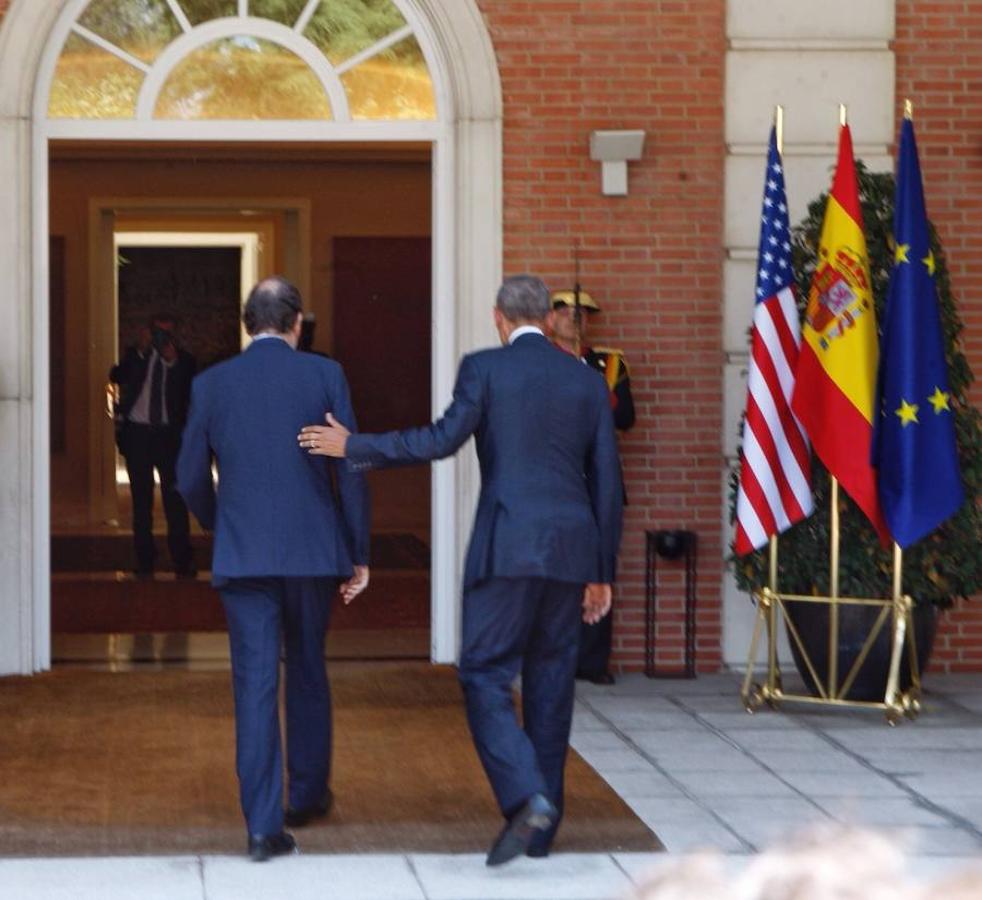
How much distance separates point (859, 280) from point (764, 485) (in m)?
0.92

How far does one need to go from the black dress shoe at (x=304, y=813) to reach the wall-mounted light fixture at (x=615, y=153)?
3.99 metres

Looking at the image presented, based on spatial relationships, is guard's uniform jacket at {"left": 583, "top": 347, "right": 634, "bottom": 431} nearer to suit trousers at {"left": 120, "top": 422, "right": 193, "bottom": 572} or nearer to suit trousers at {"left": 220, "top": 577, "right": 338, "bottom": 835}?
suit trousers at {"left": 220, "top": 577, "right": 338, "bottom": 835}

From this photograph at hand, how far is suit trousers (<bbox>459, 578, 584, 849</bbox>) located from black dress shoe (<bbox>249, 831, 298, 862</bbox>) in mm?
583

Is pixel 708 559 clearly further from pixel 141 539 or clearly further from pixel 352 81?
pixel 141 539

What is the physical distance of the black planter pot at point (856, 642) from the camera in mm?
7664

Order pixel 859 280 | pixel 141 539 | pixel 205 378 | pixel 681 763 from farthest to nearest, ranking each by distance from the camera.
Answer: pixel 141 539, pixel 859 280, pixel 681 763, pixel 205 378

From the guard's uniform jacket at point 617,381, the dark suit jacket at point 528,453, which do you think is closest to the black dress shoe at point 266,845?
the dark suit jacket at point 528,453

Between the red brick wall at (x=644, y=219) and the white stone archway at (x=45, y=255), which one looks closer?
the white stone archway at (x=45, y=255)

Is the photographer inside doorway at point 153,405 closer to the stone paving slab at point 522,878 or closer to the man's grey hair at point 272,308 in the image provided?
the man's grey hair at point 272,308

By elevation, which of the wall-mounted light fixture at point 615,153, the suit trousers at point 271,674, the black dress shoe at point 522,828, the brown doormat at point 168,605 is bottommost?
the brown doormat at point 168,605

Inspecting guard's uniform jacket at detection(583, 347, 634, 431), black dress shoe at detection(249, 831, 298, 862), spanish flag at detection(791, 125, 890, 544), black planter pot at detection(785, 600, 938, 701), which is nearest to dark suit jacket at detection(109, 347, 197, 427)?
guard's uniform jacket at detection(583, 347, 634, 431)

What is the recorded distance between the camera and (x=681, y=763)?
6.50 meters

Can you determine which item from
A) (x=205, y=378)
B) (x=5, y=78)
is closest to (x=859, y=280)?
(x=205, y=378)

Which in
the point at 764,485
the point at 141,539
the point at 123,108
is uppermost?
the point at 123,108
